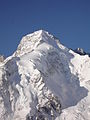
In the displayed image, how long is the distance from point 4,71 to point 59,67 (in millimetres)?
18727

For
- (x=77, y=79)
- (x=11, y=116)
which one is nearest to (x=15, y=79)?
(x=11, y=116)

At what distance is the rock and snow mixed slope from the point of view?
236 feet

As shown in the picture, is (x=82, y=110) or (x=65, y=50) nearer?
(x=82, y=110)

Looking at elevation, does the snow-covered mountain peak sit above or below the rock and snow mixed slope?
above

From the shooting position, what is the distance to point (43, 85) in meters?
77.1

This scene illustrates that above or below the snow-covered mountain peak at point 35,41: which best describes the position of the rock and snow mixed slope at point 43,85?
below

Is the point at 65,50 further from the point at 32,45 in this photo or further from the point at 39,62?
the point at 39,62

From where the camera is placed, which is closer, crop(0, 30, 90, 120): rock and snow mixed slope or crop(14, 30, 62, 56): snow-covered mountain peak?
crop(0, 30, 90, 120): rock and snow mixed slope

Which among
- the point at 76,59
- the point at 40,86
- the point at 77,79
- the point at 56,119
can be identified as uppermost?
the point at 76,59

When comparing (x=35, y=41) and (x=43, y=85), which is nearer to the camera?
(x=43, y=85)

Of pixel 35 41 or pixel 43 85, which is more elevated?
pixel 35 41

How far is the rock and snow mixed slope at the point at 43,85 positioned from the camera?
72.0 m

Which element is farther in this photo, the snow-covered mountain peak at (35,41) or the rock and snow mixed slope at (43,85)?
the snow-covered mountain peak at (35,41)

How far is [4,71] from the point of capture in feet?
246
